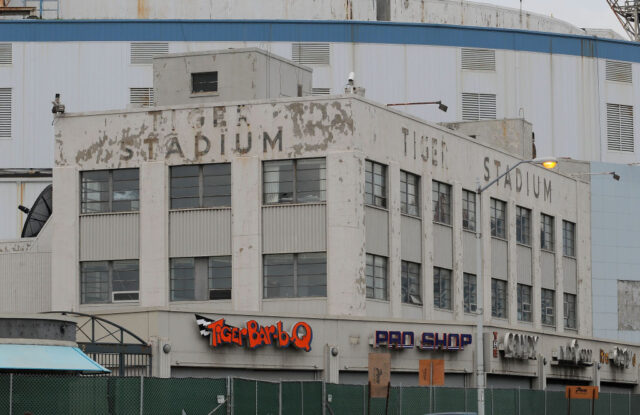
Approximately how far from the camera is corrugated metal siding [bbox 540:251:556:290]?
6319 cm

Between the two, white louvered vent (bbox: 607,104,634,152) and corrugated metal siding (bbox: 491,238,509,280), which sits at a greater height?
white louvered vent (bbox: 607,104,634,152)

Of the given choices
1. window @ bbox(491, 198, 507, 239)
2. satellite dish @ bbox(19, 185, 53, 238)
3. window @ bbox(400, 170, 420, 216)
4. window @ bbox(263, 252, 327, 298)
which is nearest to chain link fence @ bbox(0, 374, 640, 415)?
window @ bbox(263, 252, 327, 298)

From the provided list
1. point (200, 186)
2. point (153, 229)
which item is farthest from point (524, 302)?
point (153, 229)

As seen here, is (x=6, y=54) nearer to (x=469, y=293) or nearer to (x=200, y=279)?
(x=200, y=279)

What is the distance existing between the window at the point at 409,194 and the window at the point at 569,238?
1448 centimetres

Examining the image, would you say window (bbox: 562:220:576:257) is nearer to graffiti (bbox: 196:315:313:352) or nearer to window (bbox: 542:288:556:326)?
window (bbox: 542:288:556:326)

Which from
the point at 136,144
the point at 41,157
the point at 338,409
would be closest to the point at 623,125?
the point at 41,157

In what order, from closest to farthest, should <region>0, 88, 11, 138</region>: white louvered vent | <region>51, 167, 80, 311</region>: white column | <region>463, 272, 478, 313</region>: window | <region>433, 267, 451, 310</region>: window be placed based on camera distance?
<region>51, 167, 80, 311</region>: white column
<region>433, 267, 451, 310</region>: window
<region>463, 272, 478, 313</region>: window
<region>0, 88, 11, 138</region>: white louvered vent

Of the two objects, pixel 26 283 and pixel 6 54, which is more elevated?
pixel 6 54

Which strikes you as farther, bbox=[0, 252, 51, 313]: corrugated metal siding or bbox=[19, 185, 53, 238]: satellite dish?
bbox=[19, 185, 53, 238]: satellite dish

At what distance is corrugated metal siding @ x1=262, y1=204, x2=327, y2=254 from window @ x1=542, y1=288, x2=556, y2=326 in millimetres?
17976

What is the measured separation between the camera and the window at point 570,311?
215 ft

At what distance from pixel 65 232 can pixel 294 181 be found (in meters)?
9.33

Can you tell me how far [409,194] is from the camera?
53000 millimetres
